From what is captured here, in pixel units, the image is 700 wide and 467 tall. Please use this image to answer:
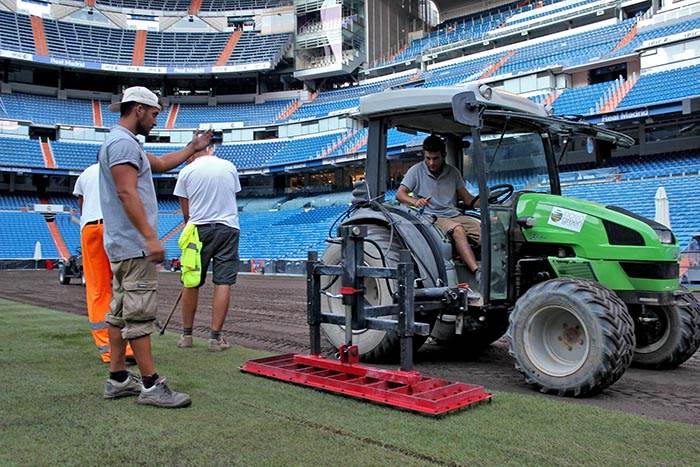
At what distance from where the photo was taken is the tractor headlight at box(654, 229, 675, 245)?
4266mm

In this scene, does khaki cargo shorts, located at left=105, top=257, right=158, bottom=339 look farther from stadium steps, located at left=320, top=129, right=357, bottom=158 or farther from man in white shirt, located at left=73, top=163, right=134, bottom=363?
stadium steps, located at left=320, top=129, right=357, bottom=158

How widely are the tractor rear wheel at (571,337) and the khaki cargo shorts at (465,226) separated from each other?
0.89m

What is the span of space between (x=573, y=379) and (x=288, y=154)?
122 ft

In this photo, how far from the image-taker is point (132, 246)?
3.58 meters

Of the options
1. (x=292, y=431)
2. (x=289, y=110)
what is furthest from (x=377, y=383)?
(x=289, y=110)

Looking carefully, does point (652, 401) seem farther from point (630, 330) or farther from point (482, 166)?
point (482, 166)

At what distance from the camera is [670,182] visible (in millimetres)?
21406

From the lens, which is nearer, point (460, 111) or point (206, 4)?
point (460, 111)

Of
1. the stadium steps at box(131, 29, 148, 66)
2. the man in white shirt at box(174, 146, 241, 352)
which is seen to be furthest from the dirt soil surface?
the stadium steps at box(131, 29, 148, 66)

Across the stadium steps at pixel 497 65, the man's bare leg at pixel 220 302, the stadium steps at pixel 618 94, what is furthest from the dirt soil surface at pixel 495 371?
the stadium steps at pixel 497 65

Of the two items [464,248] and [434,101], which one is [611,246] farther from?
[434,101]

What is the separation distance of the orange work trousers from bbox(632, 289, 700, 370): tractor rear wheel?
4156 mm

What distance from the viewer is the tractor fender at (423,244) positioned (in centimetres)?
463

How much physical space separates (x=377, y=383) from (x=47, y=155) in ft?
136
